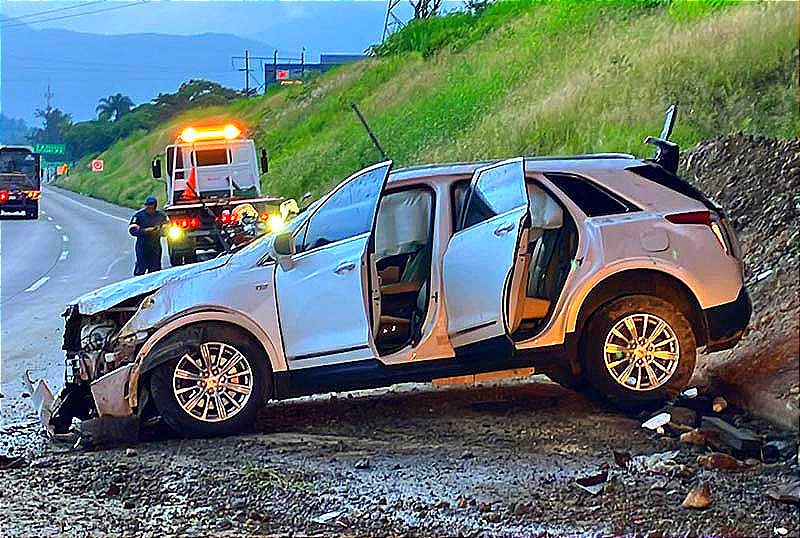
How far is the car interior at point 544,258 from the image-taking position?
23.9 ft

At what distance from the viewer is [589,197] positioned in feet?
24.2

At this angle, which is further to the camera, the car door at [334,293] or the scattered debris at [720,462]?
the car door at [334,293]

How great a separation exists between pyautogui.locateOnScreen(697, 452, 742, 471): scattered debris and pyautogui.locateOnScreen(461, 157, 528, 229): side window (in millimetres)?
1896

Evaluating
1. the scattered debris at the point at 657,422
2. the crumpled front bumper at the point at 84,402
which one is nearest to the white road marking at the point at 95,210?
the crumpled front bumper at the point at 84,402

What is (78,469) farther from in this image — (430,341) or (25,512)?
(430,341)

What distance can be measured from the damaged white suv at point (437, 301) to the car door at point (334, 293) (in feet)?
0.04

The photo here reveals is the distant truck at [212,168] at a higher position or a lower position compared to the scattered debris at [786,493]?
higher

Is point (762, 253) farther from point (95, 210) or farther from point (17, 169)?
point (95, 210)

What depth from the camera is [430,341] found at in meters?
7.07

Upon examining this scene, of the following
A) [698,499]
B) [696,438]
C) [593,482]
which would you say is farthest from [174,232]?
[698,499]

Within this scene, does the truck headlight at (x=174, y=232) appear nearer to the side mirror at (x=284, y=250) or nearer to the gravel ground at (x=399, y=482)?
the gravel ground at (x=399, y=482)

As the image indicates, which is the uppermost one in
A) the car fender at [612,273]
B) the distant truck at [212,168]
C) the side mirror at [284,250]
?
the distant truck at [212,168]

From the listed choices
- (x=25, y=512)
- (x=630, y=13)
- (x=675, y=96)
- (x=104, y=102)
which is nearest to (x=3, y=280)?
(x=675, y=96)

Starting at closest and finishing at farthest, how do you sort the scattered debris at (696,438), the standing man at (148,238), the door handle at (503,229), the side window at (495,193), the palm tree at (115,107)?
the scattered debris at (696,438) < the door handle at (503,229) < the side window at (495,193) < the standing man at (148,238) < the palm tree at (115,107)
